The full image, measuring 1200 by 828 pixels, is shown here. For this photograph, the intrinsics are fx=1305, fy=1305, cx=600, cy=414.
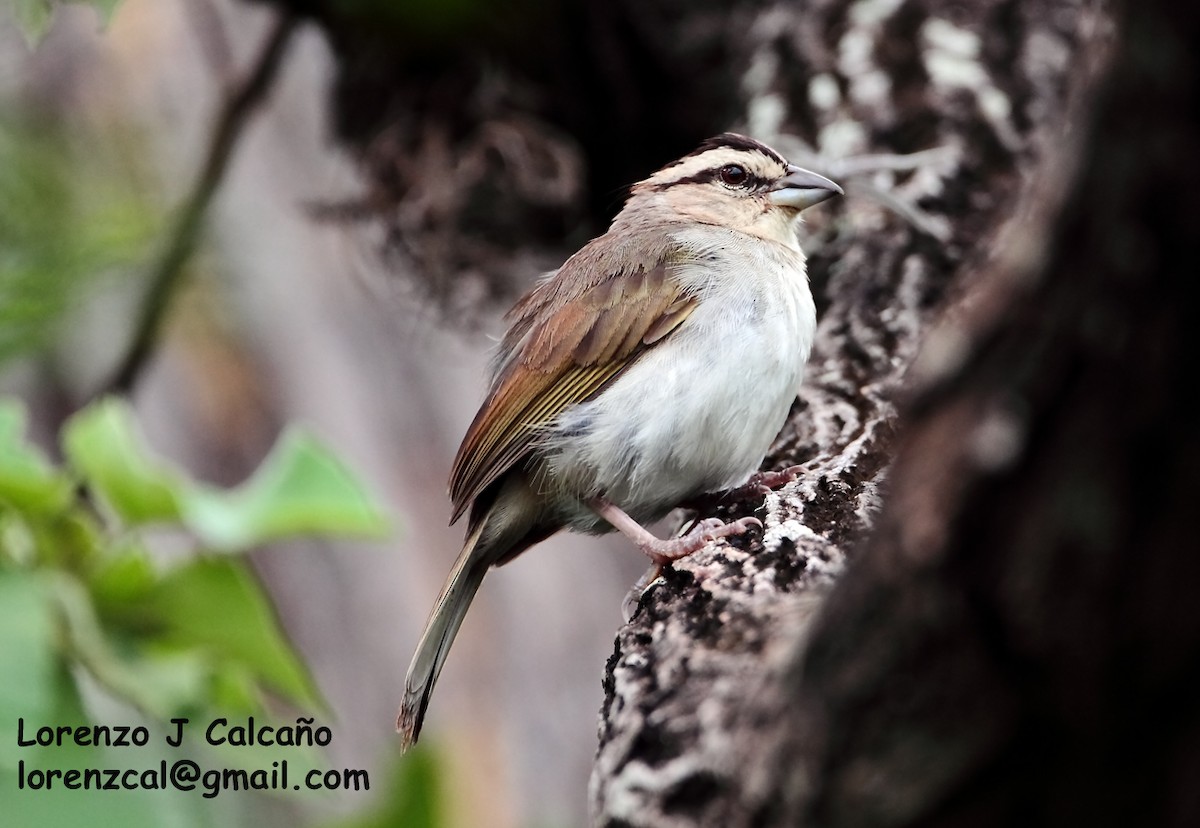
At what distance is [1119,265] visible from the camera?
4.74ft

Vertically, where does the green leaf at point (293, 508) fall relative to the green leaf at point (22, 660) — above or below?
above

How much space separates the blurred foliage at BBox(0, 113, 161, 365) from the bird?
1426 mm

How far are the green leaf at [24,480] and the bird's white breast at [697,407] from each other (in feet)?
4.31

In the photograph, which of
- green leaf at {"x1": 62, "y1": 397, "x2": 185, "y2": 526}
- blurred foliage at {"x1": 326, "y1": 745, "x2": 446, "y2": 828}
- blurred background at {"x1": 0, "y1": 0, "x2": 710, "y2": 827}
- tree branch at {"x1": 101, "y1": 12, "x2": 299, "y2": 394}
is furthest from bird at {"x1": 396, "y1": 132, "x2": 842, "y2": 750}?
blurred foliage at {"x1": 326, "y1": 745, "x2": 446, "y2": 828}

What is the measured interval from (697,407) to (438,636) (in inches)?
39.0

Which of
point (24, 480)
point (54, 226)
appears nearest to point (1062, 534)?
point (24, 480)

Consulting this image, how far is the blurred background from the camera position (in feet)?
17.8

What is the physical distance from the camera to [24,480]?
124 inches

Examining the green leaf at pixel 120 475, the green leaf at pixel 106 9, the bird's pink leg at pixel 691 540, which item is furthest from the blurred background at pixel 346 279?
the bird's pink leg at pixel 691 540

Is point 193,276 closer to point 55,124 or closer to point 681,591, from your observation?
point 55,124

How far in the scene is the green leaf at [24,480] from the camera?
315 centimetres

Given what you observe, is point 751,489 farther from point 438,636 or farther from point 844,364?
point 438,636

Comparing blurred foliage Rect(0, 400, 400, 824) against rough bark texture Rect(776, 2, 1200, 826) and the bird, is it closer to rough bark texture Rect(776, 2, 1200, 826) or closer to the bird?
the bird

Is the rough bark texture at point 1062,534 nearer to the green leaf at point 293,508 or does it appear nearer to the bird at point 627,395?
the bird at point 627,395
